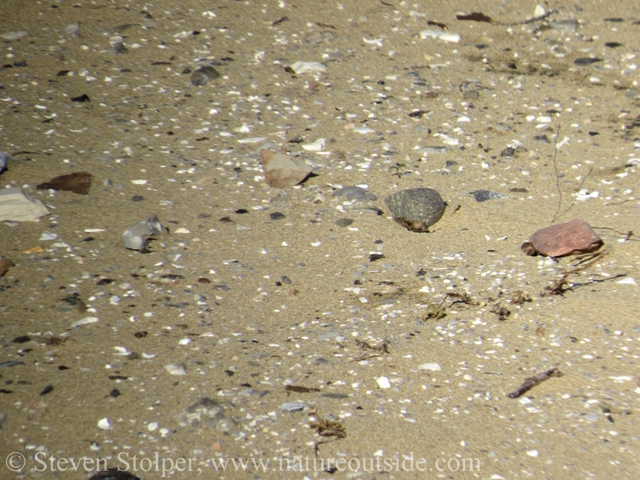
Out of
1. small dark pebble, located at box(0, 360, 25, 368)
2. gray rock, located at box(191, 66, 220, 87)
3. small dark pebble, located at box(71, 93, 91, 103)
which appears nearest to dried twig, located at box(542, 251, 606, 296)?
small dark pebble, located at box(0, 360, 25, 368)

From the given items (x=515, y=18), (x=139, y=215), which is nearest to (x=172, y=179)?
(x=139, y=215)

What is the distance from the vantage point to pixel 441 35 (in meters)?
4.20

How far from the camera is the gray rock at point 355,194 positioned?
3.02 m

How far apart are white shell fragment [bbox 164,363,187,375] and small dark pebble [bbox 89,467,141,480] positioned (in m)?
0.39

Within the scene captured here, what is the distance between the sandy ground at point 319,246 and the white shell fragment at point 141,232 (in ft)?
0.16

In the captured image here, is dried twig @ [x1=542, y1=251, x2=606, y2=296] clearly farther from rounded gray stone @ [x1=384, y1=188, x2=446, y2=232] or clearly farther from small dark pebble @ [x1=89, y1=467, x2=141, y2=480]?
small dark pebble @ [x1=89, y1=467, x2=141, y2=480]

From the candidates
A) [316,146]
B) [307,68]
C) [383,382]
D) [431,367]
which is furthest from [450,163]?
[383,382]

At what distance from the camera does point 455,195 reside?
3.06 meters

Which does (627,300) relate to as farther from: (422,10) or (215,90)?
(422,10)

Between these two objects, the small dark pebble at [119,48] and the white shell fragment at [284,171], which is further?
the small dark pebble at [119,48]

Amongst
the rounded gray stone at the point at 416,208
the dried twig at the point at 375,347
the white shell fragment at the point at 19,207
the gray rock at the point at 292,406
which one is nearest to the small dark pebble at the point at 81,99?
the white shell fragment at the point at 19,207

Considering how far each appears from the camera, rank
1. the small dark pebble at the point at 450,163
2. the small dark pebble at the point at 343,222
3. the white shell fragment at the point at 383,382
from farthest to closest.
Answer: the small dark pebble at the point at 450,163
the small dark pebble at the point at 343,222
the white shell fragment at the point at 383,382

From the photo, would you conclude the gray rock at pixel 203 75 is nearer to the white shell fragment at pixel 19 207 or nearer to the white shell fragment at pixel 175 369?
the white shell fragment at pixel 19 207

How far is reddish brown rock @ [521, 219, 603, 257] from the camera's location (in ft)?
8.50
